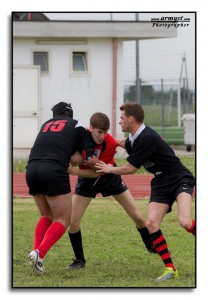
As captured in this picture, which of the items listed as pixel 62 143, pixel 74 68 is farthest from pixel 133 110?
pixel 74 68

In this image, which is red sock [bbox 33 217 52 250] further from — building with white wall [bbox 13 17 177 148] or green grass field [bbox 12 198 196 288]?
building with white wall [bbox 13 17 177 148]

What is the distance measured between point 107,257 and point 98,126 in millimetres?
1523

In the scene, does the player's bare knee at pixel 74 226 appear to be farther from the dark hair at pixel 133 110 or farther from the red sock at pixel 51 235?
the dark hair at pixel 133 110

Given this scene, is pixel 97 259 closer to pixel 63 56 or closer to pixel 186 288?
pixel 186 288

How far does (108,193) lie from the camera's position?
669cm

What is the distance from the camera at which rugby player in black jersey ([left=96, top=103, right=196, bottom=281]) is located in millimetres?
5953

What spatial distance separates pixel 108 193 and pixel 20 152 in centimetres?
791

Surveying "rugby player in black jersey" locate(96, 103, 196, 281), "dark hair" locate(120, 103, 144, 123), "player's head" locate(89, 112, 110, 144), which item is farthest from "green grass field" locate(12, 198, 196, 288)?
"dark hair" locate(120, 103, 144, 123)

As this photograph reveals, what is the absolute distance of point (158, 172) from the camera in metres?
6.14

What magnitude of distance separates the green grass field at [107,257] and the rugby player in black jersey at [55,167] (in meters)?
0.35

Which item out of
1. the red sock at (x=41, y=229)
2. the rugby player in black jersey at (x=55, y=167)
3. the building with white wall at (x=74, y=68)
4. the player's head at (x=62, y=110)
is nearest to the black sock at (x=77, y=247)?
the red sock at (x=41, y=229)

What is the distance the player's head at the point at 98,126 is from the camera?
604cm

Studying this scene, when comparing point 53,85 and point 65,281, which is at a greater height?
point 53,85
